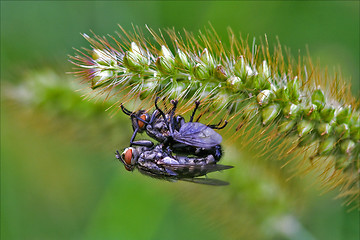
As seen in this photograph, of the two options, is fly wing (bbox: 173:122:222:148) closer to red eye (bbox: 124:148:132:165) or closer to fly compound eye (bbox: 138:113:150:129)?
fly compound eye (bbox: 138:113:150:129)

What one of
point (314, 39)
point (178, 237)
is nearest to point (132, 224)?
point (178, 237)

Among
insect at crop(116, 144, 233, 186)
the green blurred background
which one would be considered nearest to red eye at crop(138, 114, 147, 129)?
insect at crop(116, 144, 233, 186)

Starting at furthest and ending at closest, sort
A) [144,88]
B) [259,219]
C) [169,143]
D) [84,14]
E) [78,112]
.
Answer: [84,14] < [259,219] < [78,112] < [169,143] < [144,88]

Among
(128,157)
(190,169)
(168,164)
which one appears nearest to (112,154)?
(128,157)

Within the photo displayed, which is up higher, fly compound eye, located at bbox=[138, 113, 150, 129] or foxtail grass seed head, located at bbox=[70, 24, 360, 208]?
fly compound eye, located at bbox=[138, 113, 150, 129]

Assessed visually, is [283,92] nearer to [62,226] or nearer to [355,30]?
[355,30]

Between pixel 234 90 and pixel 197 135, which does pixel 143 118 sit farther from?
pixel 234 90

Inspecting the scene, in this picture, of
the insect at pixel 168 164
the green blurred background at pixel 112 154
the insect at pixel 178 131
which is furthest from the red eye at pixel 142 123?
the green blurred background at pixel 112 154

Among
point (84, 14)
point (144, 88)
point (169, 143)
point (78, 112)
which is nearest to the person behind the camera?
point (144, 88)
